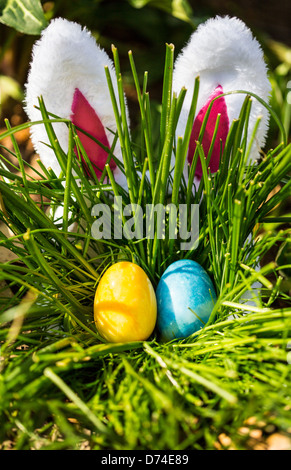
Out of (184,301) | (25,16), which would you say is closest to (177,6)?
A: (25,16)

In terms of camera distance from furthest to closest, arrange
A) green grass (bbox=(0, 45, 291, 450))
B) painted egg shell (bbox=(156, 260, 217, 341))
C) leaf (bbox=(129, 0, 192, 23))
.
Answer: leaf (bbox=(129, 0, 192, 23)) → painted egg shell (bbox=(156, 260, 217, 341)) → green grass (bbox=(0, 45, 291, 450))

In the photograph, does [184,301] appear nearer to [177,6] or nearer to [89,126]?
[89,126]

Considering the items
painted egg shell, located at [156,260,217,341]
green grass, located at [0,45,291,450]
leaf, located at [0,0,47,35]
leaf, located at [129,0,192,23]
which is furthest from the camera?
leaf, located at [129,0,192,23]

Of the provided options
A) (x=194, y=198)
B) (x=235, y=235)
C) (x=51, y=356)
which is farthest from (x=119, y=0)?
(x=51, y=356)

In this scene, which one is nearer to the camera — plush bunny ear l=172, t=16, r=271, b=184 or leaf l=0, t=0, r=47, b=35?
plush bunny ear l=172, t=16, r=271, b=184

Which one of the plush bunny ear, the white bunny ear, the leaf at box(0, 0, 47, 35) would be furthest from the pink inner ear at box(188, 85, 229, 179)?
the leaf at box(0, 0, 47, 35)

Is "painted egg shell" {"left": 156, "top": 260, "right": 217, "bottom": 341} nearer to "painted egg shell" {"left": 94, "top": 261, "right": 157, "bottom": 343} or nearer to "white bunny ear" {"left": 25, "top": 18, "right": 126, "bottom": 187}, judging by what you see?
"painted egg shell" {"left": 94, "top": 261, "right": 157, "bottom": 343}
